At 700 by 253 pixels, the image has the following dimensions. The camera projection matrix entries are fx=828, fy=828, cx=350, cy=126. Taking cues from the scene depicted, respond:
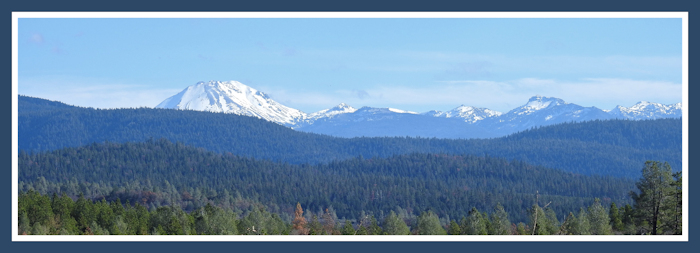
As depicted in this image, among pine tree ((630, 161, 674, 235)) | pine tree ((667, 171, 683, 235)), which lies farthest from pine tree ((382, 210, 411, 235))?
pine tree ((667, 171, 683, 235))

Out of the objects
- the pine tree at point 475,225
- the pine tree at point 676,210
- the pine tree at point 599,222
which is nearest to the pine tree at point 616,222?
the pine tree at point 599,222

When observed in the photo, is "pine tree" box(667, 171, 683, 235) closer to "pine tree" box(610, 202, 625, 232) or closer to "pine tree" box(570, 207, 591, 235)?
"pine tree" box(610, 202, 625, 232)

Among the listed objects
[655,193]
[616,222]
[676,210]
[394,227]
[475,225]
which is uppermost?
[655,193]

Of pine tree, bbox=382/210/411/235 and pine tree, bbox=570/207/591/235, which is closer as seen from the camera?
pine tree, bbox=570/207/591/235

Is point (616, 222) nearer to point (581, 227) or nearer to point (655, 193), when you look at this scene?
point (581, 227)

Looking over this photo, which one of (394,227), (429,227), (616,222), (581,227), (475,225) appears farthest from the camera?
(394,227)

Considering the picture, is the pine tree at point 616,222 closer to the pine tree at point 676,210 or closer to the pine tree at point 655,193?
the pine tree at point 655,193

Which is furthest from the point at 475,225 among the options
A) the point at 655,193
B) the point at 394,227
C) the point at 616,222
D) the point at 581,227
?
the point at 655,193

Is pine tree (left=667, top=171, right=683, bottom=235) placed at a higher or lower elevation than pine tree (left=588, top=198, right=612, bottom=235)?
higher

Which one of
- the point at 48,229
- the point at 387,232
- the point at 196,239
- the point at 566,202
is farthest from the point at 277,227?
the point at 566,202

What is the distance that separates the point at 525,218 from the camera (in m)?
169

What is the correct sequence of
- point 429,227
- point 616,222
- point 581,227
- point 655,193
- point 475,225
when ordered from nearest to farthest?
point 655,193, point 581,227, point 616,222, point 475,225, point 429,227

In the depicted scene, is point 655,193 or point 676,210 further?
point 655,193

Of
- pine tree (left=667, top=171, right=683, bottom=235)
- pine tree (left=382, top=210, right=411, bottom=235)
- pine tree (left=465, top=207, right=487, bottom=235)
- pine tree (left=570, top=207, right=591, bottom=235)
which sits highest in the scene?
pine tree (left=667, top=171, right=683, bottom=235)
